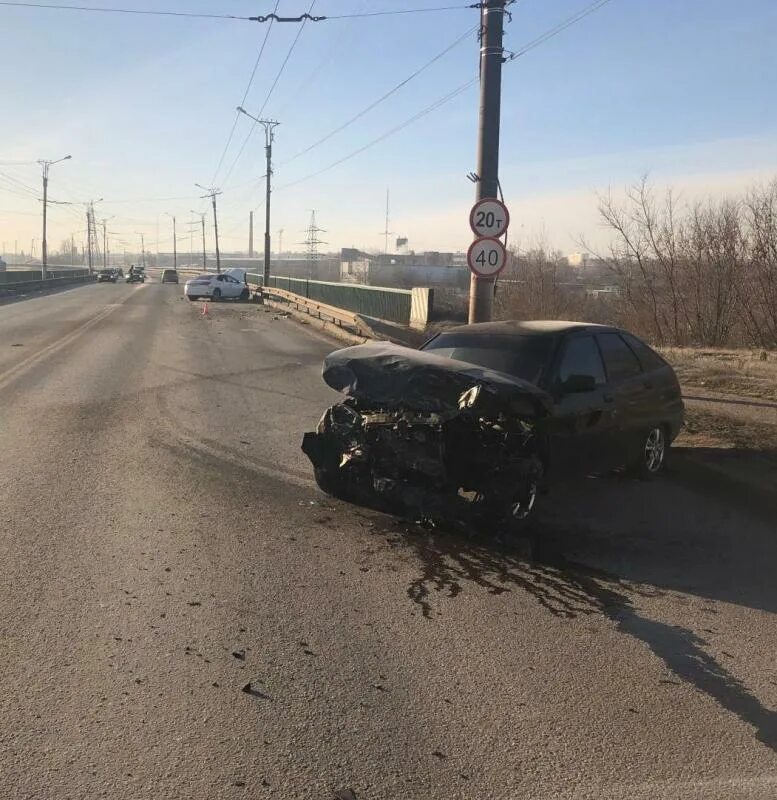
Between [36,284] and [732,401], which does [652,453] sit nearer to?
[732,401]

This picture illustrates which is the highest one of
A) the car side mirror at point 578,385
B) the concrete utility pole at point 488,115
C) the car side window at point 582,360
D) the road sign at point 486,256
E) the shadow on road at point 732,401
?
the concrete utility pole at point 488,115

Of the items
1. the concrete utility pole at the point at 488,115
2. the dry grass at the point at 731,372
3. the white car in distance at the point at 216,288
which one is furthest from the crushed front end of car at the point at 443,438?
the white car in distance at the point at 216,288

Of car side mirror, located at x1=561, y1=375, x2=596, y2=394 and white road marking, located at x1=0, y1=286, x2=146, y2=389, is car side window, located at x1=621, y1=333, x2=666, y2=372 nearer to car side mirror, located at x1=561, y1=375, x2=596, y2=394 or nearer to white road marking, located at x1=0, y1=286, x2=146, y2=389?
car side mirror, located at x1=561, y1=375, x2=596, y2=394

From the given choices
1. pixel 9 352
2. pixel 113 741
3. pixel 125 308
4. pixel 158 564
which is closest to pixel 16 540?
pixel 158 564

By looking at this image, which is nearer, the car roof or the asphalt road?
the asphalt road

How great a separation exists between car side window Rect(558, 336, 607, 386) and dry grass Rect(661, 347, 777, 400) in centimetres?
572

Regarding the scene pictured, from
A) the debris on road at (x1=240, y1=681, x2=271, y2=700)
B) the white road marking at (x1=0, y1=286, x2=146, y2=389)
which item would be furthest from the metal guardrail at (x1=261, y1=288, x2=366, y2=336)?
the debris on road at (x1=240, y1=681, x2=271, y2=700)

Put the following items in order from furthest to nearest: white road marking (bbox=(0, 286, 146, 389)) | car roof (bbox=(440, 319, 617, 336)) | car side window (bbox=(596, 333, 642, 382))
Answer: white road marking (bbox=(0, 286, 146, 389)) < car side window (bbox=(596, 333, 642, 382)) < car roof (bbox=(440, 319, 617, 336))

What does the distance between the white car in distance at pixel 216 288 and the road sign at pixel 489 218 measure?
113ft

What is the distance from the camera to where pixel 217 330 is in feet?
78.7

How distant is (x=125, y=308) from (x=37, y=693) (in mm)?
32260

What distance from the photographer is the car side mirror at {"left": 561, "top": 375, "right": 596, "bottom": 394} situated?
19.6 feet

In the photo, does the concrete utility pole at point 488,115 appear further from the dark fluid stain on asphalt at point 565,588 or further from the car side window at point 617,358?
the dark fluid stain on asphalt at point 565,588

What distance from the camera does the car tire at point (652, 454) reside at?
23.3 feet
